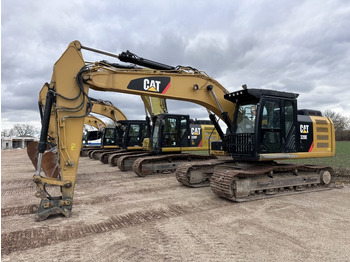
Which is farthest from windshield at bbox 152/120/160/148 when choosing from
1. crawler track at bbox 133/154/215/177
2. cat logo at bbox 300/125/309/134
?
cat logo at bbox 300/125/309/134

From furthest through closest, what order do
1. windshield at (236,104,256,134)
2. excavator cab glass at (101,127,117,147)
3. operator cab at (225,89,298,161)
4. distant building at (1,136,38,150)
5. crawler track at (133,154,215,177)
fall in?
distant building at (1,136,38,150), excavator cab glass at (101,127,117,147), crawler track at (133,154,215,177), windshield at (236,104,256,134), operator cab at (225,89,298,161)

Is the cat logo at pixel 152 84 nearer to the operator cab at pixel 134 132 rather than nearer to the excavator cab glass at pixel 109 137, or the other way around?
the operator cab at pixel 134 132

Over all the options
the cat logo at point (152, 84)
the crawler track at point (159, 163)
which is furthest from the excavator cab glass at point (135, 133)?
the cat logo at point (152, 84)

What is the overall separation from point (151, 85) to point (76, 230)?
13.3ft

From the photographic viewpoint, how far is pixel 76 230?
4.77 metres

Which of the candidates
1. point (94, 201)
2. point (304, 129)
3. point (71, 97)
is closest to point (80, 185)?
point (94, 201)

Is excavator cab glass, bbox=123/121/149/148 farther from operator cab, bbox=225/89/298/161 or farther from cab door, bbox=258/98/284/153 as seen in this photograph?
cab door, bbox=258/98/284/153

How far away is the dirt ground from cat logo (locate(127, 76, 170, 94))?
119 inches

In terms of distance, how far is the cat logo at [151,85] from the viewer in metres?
6.99

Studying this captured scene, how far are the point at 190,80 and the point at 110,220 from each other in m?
4.62

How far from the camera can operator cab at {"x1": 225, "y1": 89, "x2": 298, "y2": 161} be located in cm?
686

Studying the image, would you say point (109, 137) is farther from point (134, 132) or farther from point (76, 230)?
point (76, 230)

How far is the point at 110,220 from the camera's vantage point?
5309mm

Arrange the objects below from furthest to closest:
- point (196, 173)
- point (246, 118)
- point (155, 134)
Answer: point (155, 134) → point (196, 173) → point (246, 118)
